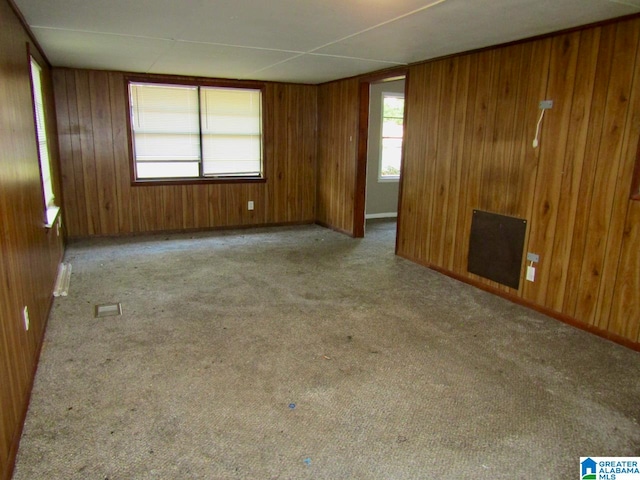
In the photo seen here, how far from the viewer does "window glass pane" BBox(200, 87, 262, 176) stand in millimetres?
6434

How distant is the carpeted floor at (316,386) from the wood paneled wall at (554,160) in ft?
1.25

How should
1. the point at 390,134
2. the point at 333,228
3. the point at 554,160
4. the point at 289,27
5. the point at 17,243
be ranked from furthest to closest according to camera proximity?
the point at 390,134
the point at 333,228
the point at 554,160
the point at 289,27
the point at 17,243

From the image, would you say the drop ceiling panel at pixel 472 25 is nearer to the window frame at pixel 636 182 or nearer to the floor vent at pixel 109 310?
the window frame at pixel 636 182

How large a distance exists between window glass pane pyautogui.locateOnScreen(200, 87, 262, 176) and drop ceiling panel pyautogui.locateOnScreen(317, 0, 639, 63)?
2583 mm

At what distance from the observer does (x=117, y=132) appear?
5.87 m

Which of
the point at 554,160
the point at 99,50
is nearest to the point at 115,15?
the point at 99,50

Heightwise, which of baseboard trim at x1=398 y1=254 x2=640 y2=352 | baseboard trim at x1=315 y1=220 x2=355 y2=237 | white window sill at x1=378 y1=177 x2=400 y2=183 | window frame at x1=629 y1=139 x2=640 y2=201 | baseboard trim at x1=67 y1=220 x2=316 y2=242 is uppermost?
window frame at x1=629 y1=139 x2=640 y2=201

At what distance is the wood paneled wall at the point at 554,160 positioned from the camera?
120 inches

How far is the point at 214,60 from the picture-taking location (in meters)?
4.87

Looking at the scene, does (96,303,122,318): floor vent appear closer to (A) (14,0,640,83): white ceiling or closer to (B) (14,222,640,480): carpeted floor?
(B) (14,222,640,480): carpeted floor

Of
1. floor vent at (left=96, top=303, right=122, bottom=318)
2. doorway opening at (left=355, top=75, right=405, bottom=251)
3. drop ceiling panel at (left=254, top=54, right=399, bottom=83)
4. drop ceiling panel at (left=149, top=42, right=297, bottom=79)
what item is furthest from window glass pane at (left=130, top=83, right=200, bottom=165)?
floor vent at (left=96, top=303, right=122, bottom=318)

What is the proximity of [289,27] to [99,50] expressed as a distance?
220 cm

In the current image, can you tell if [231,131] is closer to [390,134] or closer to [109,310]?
[390,134]

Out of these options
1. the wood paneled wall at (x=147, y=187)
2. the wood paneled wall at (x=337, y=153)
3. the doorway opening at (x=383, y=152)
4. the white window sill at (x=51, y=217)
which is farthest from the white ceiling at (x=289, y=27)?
the doorway opening at (x=383, y=152)
